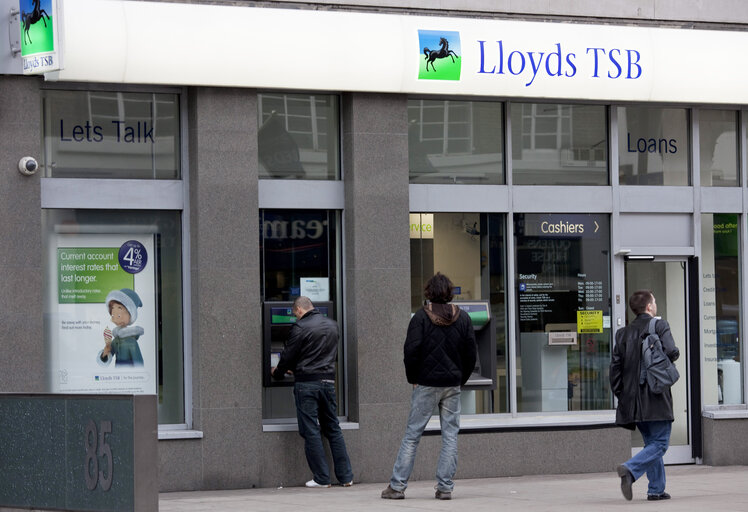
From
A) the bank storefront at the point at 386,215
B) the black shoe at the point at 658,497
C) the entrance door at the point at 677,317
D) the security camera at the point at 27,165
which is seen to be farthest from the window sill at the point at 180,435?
the entrance door at the point at 677,317

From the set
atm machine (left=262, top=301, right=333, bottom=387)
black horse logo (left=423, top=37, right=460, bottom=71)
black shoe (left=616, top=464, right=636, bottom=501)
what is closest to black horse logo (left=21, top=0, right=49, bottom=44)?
atm machine (left=262, top=301, right=333, bottom=387)

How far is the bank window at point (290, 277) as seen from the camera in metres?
11.0

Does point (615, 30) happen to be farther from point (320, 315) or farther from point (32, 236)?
point (32, 236)

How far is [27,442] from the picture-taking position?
810 cm

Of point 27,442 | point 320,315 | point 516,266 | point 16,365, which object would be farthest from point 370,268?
point 27,442

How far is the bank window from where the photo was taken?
11.0 metres

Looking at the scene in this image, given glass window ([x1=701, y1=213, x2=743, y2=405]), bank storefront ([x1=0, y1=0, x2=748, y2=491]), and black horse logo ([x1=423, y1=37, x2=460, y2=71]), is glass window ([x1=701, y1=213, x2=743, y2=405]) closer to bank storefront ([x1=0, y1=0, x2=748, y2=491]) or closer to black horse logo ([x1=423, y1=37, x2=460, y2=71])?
bank storefront ([x1=0, y1=0, x2=748, y2=491])

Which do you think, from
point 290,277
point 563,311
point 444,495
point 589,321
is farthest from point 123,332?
point 589,321

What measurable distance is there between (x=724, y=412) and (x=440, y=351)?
4.58 meters

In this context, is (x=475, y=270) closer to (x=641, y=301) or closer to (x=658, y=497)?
(x=641, y=301)

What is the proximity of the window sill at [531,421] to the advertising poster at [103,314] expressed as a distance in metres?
2.86

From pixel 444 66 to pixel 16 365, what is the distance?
15.5 feet

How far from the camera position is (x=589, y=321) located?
12.3 m

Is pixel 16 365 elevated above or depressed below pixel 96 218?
below
